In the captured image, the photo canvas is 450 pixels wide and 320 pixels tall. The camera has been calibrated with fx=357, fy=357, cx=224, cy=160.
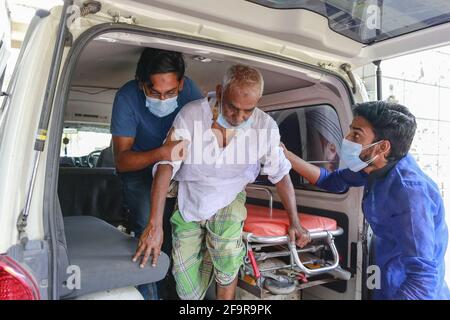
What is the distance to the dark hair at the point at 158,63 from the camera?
6.95 ft

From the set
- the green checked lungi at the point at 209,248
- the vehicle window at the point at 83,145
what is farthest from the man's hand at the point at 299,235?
the vehicle window at the point at 83,145

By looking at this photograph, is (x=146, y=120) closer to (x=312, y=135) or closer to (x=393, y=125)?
(x=312, y=135)

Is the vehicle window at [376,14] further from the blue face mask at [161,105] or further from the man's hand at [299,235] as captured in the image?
the man's hand at [299,235]

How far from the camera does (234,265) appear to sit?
206 centimetres

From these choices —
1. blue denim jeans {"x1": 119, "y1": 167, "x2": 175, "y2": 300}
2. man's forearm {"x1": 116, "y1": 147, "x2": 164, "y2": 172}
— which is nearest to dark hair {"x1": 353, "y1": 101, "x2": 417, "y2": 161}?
man's forearm {"x1": 116, "y1": 147, "x2": 164, "y2": 172}

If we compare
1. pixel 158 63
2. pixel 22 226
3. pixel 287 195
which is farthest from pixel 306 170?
pixel 22 226

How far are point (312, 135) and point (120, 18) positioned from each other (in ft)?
6.27

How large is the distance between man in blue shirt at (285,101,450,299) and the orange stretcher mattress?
303 mm

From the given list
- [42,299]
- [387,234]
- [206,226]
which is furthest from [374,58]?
[42,299]

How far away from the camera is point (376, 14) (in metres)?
1.77

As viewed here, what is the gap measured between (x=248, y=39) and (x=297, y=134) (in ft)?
4.68
